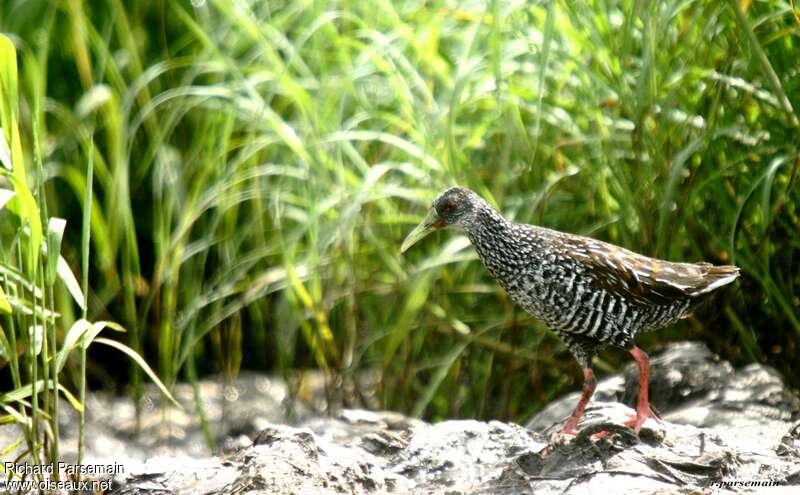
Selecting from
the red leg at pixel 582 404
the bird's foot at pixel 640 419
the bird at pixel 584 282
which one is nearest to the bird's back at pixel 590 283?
the bird at pixel 584 282

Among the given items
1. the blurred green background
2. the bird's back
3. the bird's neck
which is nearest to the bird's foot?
the bird's back

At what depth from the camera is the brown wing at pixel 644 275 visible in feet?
13.7

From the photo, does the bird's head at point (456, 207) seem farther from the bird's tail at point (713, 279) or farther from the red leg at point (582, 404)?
the bird's tail at point (713, 279)

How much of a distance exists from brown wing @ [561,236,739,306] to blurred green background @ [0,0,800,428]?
0.36 metres

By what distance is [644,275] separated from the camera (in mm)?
4203

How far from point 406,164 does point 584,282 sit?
66.0 inches

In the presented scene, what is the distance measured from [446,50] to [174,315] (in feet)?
6.37

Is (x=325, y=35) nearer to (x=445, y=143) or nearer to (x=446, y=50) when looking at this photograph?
(x=446, y=50)

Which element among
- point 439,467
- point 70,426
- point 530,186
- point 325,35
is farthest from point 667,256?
point 70,426

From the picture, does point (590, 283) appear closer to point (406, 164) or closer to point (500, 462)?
point (500, 462)

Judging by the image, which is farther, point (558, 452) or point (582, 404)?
point (582, 404)

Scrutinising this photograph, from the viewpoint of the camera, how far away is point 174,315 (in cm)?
613

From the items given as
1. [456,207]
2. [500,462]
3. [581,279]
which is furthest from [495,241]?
[500,462]

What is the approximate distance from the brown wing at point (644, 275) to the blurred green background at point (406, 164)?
1.18 feet
